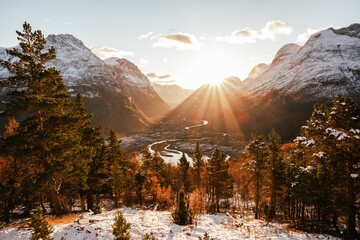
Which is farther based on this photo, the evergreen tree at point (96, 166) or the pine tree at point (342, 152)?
the evergreen tree at point (96, 166)

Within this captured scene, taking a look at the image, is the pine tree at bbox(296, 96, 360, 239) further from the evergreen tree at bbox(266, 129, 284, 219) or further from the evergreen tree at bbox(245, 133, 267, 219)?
the evergreen tree at bbox(266, 129, 284, 219)

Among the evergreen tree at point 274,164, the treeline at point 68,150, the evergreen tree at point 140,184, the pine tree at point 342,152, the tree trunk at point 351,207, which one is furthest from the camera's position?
the evergreen tree at point 140,184

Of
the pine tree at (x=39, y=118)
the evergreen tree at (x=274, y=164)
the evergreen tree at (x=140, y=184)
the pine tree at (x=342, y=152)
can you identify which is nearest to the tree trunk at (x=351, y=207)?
the pine tree at (x=342, y=152)

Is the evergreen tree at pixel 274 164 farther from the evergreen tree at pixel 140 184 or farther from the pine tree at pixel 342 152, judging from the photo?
the evergreen tree at pixel 140 184

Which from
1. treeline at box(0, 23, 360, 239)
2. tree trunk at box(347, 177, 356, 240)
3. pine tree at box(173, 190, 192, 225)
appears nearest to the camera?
treeline at box(0, 23, 360, 239)

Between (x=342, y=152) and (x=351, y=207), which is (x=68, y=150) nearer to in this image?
(x=342, y=152)

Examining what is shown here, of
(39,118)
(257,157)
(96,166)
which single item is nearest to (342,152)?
(257,157)

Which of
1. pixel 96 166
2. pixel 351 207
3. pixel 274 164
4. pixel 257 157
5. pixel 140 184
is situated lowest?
pixel 140 184

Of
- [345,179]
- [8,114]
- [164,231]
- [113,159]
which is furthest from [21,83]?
[345,179]

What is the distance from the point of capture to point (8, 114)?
1316cm

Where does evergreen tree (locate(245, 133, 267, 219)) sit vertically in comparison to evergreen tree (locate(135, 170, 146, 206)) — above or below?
above

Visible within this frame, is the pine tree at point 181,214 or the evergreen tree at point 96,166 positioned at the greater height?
the evergreen tree at point 96,166

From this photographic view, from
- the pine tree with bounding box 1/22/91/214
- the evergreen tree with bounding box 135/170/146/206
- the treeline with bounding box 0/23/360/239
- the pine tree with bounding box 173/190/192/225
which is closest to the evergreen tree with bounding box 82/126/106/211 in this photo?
the treeline with bounding box 0/23/360/239

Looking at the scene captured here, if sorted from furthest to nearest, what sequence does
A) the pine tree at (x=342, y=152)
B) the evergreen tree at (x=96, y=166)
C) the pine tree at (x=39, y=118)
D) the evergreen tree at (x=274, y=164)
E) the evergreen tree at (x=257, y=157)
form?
the evergreen tree at (x=274, y=164) < the evergreen tree at (x=257, y=157) < the evergreen tree at (x=96, y=166) < the pine tree at (x=342, y=152) < the pine tree at (x=39, y=118)
